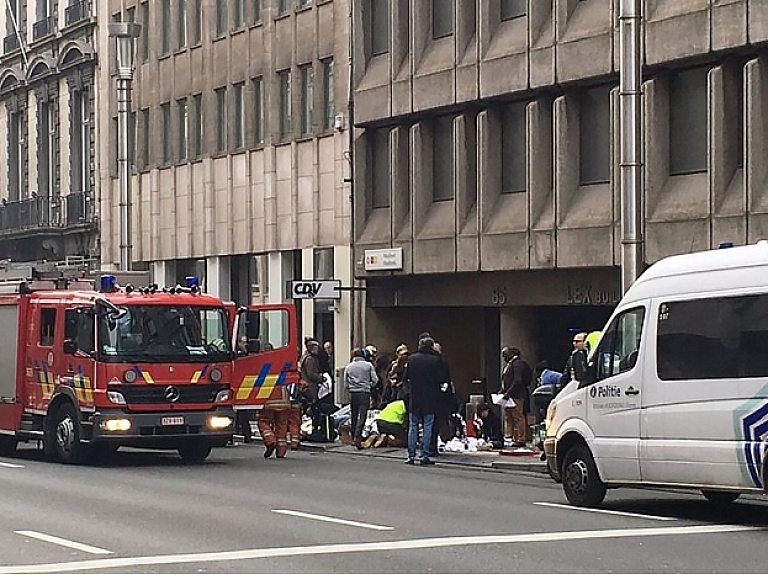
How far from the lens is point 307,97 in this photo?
4022cm

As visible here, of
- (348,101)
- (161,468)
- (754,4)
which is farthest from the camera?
(348,101)

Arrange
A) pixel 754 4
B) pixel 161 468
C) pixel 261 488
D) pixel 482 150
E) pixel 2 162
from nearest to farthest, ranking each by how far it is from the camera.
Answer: pixel 261 488 → pixel 161 468 → pixel 754 4 → pixel 482 150 → pixel 2 162

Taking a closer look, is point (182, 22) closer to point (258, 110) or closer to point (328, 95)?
point (258, 110)

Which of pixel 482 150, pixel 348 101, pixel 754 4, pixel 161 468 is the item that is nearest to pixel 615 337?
pixel 161 468

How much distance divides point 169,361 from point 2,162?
35.9m

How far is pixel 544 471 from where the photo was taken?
23.5 metres

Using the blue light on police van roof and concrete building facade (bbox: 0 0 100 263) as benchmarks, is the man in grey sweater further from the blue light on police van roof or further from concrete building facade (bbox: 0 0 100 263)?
concrete building facade (bbox: 0 0 100 263)

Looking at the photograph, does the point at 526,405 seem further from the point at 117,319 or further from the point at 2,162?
the point at 2,162

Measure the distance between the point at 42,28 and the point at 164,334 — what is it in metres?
32.0

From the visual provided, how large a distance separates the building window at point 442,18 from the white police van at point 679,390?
17.7m

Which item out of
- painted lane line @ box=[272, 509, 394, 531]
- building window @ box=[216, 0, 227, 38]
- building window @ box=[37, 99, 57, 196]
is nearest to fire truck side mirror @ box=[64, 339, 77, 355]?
painted lane line @ box=[272, 509, 394, 531]

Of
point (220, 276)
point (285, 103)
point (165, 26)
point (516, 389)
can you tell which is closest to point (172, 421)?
point (516, 389)

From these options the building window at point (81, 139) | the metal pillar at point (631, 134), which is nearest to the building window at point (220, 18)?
the building window at point (81, 139)

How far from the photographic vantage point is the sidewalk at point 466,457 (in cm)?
2412
